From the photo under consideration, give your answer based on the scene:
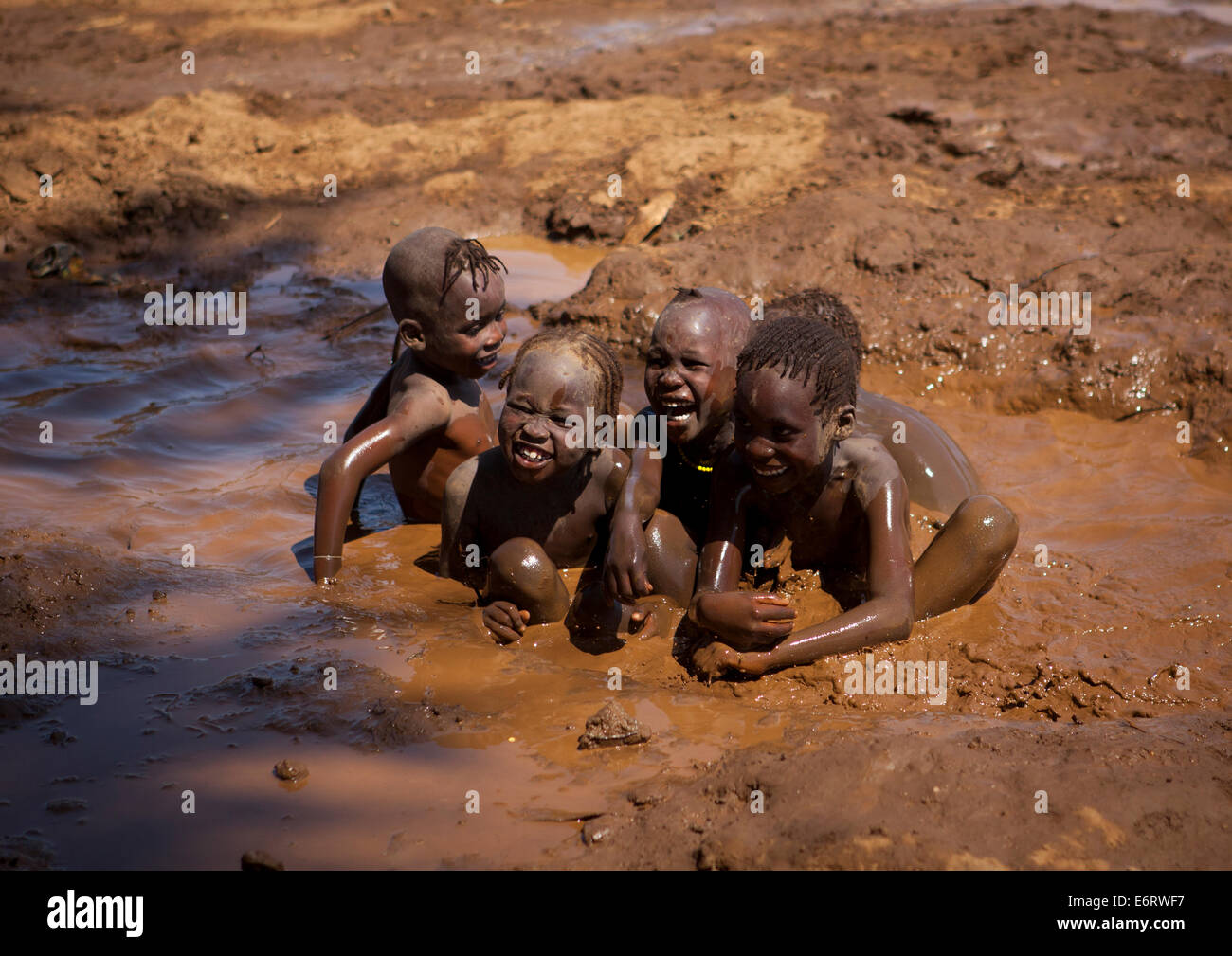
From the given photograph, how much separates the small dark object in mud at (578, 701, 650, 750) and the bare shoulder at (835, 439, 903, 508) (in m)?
A: 1.13

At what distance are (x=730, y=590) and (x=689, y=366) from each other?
831mm

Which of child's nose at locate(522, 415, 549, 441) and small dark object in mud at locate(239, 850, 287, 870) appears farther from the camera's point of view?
child's nose at locate(522, 415, 549, 441)

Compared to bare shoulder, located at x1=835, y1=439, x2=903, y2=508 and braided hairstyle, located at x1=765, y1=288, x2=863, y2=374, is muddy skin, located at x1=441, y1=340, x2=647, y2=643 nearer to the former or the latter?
bare shoulder, located at x1=835, y1=439, x2=903, y2=508

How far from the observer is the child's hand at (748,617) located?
3316 millimetres

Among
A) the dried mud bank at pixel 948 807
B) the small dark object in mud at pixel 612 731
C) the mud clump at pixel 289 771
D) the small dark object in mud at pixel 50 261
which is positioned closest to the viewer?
the dried mud bank at pixel 948 807

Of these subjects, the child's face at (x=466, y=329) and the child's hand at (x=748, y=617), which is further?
the child's face at (x=466, y=329)

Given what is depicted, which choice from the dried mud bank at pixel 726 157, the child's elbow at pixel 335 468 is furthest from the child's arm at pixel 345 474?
the dried mud bank at pixel 726 157

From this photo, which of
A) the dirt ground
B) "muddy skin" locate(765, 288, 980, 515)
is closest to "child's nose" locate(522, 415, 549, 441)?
the dirt ground

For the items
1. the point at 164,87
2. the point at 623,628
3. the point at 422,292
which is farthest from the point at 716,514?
the point at 164,87

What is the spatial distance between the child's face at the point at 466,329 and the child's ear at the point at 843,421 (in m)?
1.56

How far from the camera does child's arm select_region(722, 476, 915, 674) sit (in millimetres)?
3434

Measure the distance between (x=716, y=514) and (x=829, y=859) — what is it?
1.62 metres

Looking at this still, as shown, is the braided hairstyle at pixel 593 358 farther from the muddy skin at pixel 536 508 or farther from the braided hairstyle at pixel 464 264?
the braided hairstyle at pixel 464 264

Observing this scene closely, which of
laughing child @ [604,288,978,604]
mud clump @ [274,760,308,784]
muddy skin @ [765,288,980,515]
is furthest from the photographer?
muddy skin @ [765,288,980,515]
